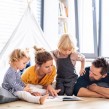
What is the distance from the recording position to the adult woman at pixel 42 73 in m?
1.94

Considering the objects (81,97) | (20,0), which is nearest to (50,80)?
(81,97)

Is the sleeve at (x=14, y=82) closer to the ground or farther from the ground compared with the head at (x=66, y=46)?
closer to the ground

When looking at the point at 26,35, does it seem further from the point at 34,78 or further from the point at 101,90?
the point at 101,90

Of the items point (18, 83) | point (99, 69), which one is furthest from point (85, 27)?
point (18, 83)

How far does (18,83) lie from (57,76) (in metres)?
0.49

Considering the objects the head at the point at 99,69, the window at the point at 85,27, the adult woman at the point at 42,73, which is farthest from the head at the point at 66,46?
the window at the point at 85,27

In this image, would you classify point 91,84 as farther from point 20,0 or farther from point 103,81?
point 20,0

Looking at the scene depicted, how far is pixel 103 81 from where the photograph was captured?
6.64ft

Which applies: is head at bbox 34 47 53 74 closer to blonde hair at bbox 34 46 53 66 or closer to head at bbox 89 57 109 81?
blonde hair at bbox 34 46 53 66

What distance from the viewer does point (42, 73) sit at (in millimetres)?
2039

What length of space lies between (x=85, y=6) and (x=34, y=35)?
4.48 ft

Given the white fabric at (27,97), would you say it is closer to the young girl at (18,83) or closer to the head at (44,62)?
the young girl at (18,83)

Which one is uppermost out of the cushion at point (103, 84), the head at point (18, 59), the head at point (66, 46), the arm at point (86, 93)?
the head at point (66, 46)

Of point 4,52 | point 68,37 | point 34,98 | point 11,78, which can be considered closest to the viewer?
point 34,98
